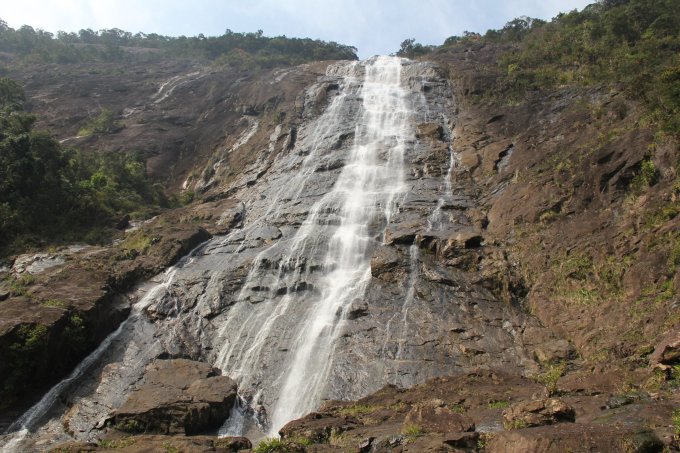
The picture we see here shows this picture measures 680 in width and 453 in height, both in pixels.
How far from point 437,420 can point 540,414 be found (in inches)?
73.0

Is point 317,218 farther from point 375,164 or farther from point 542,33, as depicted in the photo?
point 542,33

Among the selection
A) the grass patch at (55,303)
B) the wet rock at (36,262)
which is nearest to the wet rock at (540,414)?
the grass patch at (55,303)

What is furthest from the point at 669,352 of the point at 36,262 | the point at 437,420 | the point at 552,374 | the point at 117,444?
the point at 36,262

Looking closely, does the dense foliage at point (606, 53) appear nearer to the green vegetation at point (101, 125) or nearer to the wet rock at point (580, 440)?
the wet rock at point (580, 440)

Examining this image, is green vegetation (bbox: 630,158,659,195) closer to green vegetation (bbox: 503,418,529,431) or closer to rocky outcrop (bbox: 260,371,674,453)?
rocky outcrop (bbox: 260,371,674,453)

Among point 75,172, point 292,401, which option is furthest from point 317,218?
point 75,172

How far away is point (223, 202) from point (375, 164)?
9.33 m

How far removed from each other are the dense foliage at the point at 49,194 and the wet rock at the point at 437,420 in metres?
21.4

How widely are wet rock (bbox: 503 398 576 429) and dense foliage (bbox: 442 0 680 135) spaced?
601 inches

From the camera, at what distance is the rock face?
13648mm

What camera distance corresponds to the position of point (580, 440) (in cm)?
685

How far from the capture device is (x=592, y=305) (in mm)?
15773

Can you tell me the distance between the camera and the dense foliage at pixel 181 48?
7056cm

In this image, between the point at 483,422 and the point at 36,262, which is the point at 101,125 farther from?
the point at 483,422
